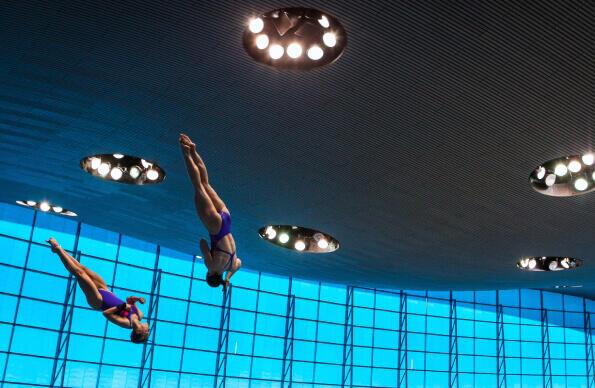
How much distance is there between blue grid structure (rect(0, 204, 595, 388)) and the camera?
2756cm

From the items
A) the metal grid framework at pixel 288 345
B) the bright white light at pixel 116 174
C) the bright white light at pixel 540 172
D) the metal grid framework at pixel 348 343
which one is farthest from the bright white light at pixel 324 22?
the metal grid framework at pixel 348 343

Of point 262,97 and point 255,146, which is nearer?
point 262,97

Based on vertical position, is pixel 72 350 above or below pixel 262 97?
below

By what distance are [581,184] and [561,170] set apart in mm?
1022

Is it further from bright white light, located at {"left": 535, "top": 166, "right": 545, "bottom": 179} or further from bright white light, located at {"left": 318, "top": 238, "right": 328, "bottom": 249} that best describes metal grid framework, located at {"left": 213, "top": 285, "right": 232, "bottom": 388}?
bright white light, located at {"left": 535, "top": 166, "right": 545, "bottom": 179}

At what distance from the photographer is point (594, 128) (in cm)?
1325

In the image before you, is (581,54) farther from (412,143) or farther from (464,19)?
(412,143)

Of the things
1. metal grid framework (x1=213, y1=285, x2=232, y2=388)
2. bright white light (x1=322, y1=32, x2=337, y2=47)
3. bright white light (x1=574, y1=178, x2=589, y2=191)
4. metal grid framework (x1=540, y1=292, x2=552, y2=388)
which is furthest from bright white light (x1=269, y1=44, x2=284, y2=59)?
metal grid framework (x1=540, y1=292, x2=552, y2=388)

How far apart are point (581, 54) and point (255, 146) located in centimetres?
750

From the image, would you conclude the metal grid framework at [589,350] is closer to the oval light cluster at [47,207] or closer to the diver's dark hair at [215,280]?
the oval light cluster at [47,207]

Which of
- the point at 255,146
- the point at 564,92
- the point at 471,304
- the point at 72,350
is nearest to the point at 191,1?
the point at 255,146

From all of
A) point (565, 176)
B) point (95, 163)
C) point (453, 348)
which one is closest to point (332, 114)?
point (565, 176)

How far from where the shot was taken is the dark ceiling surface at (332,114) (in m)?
10.4

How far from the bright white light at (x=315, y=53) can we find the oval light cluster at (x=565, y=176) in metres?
7.15
